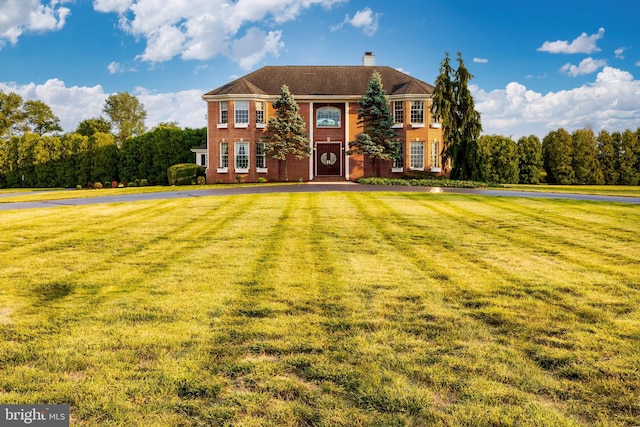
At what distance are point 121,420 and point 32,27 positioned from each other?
144 ft

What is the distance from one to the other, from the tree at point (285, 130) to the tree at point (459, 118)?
34.0 feet

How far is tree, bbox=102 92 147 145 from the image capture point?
69.3 meters

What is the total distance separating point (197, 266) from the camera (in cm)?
723

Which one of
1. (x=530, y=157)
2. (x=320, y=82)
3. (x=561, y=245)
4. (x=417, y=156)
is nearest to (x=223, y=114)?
(x=320, y=82)

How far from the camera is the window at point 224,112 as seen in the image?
3450cm

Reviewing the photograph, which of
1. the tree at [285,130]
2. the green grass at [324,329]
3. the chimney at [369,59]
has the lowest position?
the green grass at [324,329]

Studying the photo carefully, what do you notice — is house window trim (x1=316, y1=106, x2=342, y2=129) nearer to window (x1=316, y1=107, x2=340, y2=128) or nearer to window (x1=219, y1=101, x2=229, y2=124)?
window (x1=316, y1=107, x2=340, y2=128)

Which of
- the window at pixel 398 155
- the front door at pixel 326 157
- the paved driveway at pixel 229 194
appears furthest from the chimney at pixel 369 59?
the paved driveway at pixel 229 194

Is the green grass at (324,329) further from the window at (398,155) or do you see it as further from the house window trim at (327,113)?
the house window trim at (327,113)

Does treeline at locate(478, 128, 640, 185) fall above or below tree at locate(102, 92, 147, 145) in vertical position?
below

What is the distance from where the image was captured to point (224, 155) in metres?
35.1

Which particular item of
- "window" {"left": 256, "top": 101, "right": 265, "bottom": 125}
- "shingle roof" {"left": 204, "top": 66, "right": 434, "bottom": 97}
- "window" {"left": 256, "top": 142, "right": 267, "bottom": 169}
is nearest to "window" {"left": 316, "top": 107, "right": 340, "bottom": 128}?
"shingle roof" {"left": 204, "top": 66, "right": 434, "bottom": 97}

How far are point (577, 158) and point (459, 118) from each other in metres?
13.9

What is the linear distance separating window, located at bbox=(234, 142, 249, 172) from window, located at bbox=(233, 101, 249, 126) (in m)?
1.69
